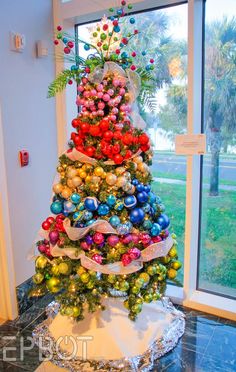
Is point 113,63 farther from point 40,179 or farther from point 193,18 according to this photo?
point 40,179

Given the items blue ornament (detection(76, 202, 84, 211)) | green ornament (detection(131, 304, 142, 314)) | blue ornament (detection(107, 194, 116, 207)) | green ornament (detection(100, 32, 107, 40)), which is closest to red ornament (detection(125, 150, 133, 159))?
blue ornament (detection(107, 194, 116, 207))

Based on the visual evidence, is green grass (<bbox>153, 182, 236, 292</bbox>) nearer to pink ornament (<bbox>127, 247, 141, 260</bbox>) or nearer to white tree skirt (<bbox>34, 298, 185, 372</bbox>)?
white tree skirt (<bbox>34, 298, 185, 372</bbox>)

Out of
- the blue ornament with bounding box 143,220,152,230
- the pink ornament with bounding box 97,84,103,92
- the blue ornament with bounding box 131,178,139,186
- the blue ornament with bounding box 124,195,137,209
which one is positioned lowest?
the blue ornament with bounding box 143,220,152,230

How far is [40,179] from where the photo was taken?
2.19m

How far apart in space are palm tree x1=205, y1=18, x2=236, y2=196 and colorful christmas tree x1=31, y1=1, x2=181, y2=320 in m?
0.57

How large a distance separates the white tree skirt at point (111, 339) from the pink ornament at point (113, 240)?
47 cm

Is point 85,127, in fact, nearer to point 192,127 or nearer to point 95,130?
point 95,130

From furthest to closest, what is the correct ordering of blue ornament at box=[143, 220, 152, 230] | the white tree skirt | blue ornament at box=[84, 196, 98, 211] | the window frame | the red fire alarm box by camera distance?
the red fire alarm box
the window frame
the white tree skirt
blue ornament at box=[143, 220, 152, 230]
blue ornament at box=[84, 196, 98, 211]

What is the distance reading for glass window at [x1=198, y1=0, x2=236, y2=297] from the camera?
189 centimetres

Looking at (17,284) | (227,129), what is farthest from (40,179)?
(227,129)

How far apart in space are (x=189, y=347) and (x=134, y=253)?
775 millimetres

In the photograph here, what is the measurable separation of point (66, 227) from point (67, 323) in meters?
0.68

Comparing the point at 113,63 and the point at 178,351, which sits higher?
the point at 113,63

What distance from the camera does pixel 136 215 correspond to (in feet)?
4.87
